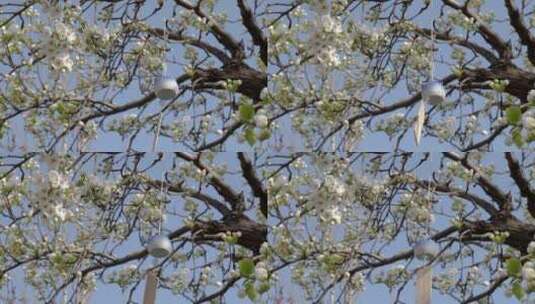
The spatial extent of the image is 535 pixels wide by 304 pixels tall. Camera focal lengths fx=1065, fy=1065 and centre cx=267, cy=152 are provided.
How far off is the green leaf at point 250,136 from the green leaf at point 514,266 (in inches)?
31.7

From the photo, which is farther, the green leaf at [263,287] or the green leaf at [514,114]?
the green leaf at [263,287]

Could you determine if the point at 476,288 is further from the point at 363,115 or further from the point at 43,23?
the point at 43,23

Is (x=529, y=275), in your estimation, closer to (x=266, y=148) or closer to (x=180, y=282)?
(x=266, y=148)

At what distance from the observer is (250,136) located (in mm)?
3113

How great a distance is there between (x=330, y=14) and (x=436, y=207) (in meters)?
0.65

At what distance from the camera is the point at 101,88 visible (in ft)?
10.7

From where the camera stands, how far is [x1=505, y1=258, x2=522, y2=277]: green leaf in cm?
284

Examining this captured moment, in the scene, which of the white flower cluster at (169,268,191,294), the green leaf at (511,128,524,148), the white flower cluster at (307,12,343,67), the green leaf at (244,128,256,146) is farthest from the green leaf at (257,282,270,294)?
the green leaf at (511,128,524,148)

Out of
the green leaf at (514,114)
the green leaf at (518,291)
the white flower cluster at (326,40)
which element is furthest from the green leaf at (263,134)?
the green leaf at (518,291)

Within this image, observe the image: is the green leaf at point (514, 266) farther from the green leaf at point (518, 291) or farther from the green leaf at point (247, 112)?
the green leaf at point (247, 112)

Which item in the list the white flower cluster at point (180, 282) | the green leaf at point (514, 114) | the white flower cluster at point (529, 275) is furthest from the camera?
the white flower cluster at point (180, 282)

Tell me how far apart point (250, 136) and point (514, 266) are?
2.74ft

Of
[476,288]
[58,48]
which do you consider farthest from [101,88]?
[476,288]

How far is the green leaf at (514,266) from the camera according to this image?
9.30 feet
